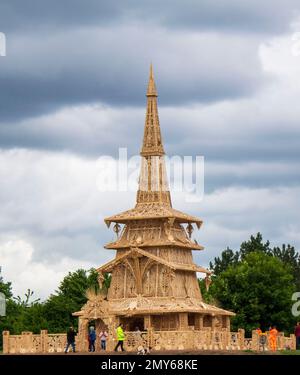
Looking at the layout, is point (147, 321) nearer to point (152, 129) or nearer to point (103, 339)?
point (103, 339)

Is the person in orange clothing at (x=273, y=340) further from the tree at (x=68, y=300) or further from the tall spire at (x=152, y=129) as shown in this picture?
the tree at (x=68, y=300)

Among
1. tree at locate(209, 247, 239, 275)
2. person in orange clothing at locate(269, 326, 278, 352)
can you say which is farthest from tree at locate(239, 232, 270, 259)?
person in orange clothing at locate(269, 326, 278, 352)

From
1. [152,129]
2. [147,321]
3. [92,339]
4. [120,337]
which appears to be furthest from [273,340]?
[152,129]

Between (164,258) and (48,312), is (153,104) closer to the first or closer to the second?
(164,258)

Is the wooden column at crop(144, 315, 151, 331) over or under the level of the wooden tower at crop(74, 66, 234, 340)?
under

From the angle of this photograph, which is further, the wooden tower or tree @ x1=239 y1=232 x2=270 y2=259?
tree @ x1=239 y1=232 x2=270 y2=259

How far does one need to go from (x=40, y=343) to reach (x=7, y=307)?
130 feet

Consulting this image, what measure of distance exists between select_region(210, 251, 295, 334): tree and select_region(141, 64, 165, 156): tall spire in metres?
20.9

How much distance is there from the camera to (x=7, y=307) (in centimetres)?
15988

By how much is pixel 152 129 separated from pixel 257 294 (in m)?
22.4

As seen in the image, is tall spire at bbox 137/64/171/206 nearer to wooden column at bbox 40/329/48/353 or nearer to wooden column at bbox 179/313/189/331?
wooden column at bbox 179/313/189/331

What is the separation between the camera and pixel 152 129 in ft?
440

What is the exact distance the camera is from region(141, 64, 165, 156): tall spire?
132875 millimetres
